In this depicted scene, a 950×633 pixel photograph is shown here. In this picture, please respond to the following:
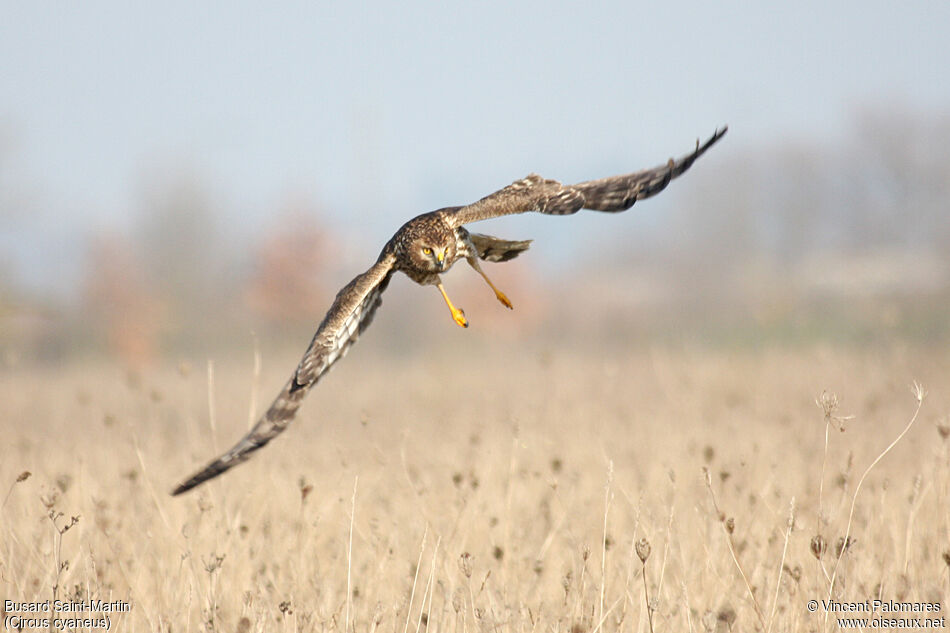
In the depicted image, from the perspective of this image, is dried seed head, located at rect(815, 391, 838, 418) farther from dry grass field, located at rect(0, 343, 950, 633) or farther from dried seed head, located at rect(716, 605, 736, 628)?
dried seed head, located at rect(716, 605, 736, 628)

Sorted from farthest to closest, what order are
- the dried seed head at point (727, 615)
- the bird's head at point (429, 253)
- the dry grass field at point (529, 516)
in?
the bird's head at point (429, 253) → the dry grass field at point (529, 516) → the dried seed head at point (727, 615)

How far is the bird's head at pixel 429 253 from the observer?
5.40 meters

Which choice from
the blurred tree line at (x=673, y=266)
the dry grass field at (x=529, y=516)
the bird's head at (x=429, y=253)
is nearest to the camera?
the dry grass field at (x=529, y=516)

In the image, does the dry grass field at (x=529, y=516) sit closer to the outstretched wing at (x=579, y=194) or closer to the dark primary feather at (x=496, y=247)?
the dark primary feather at (x=496, y=247)

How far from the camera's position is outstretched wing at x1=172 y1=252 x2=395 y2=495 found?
3969 millimetres

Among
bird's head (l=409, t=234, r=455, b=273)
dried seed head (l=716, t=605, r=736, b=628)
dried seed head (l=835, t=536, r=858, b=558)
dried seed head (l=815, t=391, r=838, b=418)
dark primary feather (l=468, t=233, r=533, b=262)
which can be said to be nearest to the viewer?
dried seed head (l=815, t=391, r=838, b=418)

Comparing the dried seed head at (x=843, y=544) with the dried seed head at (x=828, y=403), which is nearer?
the dried seed head at (x=828, y=403)

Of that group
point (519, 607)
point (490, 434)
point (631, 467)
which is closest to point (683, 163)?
point (519, 607)

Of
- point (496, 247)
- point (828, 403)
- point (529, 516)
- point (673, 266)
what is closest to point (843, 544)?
→ point (828, 403)

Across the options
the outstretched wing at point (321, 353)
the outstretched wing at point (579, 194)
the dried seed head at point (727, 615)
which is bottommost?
the dried seed head at point (727, 615)

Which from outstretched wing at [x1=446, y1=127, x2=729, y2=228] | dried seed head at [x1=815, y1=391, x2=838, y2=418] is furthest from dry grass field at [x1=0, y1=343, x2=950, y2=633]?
outstretched wing at [x1=446, y1=127, x2=729, y2=228]

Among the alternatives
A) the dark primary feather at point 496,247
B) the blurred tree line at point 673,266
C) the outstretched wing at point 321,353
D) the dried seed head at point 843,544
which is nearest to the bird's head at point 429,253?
the outstretched wing at point 321,353

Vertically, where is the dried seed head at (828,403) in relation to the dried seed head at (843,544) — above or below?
above

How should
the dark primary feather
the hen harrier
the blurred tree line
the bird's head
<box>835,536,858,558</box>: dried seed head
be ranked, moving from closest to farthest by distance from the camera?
<box>835,536,858,558</box>: dried seed head
the hen harrier
the bird's head
the dark primary feather
the blurred tree line
